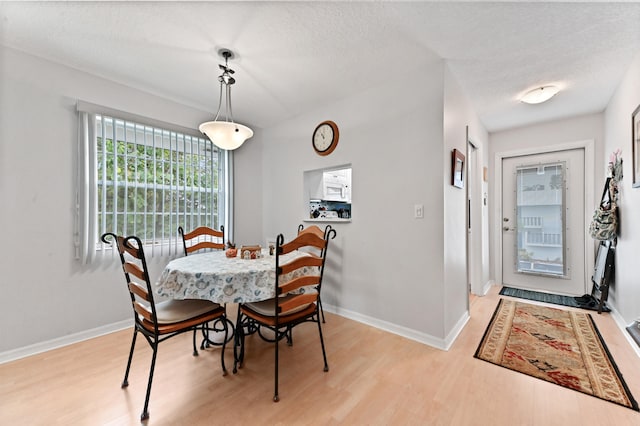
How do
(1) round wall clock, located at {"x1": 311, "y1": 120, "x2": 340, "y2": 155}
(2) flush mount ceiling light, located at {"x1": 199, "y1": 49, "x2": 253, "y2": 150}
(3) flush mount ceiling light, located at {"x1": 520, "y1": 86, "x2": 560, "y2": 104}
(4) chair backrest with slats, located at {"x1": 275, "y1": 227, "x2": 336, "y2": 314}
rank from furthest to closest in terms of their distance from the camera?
(1) round wall clock, located at {"x1": 311, "y1": 120, "x2": 340, "y2": 155}, (3) flush mount ceiling light, located at {"x1": 520, "y1": 86, "x2": 560, "y2": 104}, (2) flush mount ceiling light, located at {"x1": 199, "y1": 49, "x2": 253, "y2": 150}, (4) chair backrest with slats, located at {"x1": 275, "y1": 227, "x2": 336, "y2": 314}

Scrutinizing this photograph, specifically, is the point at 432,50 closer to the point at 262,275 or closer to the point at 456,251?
the point at 456,251

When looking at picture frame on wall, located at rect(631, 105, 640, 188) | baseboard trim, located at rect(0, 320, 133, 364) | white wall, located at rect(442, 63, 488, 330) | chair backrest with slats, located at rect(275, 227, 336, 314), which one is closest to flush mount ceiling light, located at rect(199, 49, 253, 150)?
chair backrest with slats, located at rect(275, 227, 336, 314)

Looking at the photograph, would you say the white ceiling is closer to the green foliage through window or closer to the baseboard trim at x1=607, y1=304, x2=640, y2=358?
the green foliage through window

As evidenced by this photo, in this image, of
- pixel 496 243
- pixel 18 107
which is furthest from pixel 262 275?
pixel 496 243

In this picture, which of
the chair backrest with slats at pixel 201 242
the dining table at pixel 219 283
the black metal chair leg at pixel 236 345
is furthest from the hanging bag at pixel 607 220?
the chair backrest with slats at pixel 201 242

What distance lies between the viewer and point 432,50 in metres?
1.98

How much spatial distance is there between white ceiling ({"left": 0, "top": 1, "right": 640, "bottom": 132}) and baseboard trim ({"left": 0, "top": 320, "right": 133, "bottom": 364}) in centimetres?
234

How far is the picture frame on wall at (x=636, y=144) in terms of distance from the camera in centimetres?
201

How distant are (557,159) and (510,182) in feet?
1.92

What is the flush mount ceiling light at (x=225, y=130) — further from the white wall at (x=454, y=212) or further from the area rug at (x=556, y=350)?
the area rug at (x=556, y=350)

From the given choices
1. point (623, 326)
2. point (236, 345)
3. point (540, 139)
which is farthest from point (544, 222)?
point (236, 345)

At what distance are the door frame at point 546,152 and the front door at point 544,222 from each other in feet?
0.18

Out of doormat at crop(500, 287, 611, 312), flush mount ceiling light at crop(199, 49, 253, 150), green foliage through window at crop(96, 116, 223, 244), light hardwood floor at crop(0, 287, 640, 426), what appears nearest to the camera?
light hardwood floor at crop(0, 287, 640, 426)

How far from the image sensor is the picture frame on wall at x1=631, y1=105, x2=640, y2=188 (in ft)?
6.59
